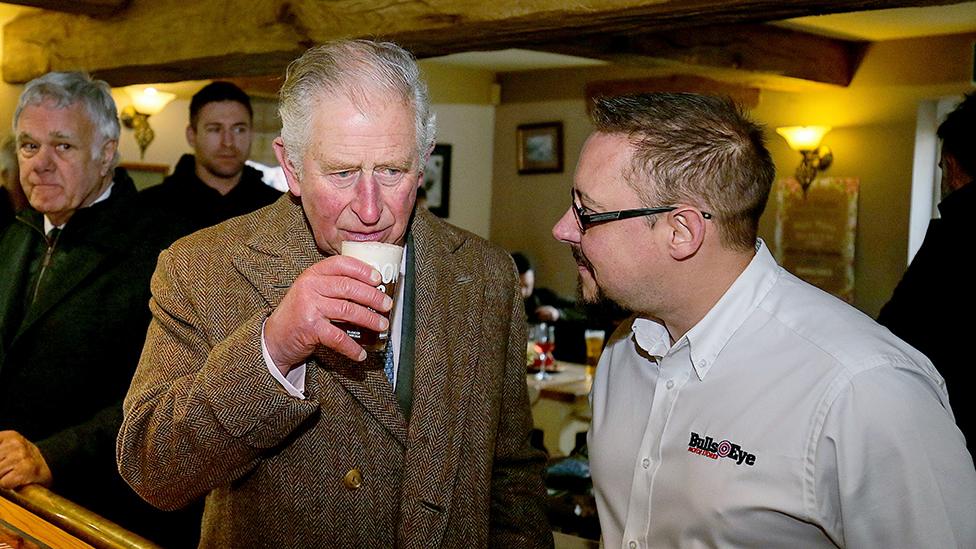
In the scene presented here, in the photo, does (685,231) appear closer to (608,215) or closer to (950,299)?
(608,215)

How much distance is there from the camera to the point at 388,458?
179 centimetres

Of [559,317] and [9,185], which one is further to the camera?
[559,317]

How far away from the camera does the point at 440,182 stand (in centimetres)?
1025

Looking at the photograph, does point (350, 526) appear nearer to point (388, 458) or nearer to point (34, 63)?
point (388, 458)

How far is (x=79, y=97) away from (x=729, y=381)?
2.05 metres

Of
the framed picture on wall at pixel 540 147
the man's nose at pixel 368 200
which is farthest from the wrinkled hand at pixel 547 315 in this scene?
the man's nose at pixel 368 200

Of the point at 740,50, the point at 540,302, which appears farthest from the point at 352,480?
the point at 540,302

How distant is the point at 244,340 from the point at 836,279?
6971 mm

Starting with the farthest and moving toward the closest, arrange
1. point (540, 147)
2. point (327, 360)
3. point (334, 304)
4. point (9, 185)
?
point (540, 147), point (9, 185), point (327, 360), point (334, 304)

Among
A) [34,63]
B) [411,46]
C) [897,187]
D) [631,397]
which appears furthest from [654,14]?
[897,187]

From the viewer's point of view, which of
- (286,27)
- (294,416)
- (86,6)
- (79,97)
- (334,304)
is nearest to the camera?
(334,304)

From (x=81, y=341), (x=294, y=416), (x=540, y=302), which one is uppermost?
(x=294, y=416)

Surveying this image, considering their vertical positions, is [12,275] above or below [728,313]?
below

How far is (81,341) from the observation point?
2.60 meters
